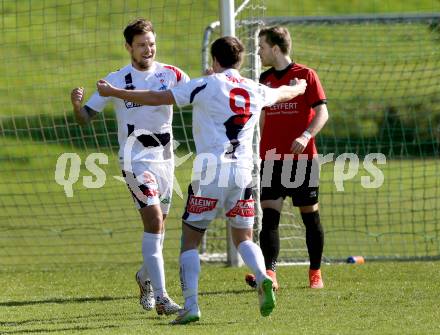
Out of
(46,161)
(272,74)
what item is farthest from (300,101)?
(46,161)

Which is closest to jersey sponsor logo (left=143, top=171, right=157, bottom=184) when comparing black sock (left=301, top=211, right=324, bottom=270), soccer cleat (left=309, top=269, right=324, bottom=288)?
black sock (left=301, top=211, right=324, bottom=270)

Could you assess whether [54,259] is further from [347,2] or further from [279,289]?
[347,2]

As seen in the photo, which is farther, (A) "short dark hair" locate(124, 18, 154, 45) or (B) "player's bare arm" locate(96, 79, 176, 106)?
(A) "short dark hair" locate(124, 18, 154, 45)

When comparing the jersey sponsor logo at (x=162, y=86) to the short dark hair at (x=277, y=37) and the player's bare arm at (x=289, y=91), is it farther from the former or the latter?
the short dark hair at (x=277, y=37)

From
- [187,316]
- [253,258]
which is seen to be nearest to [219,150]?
[253,258]

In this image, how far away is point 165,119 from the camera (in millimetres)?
7609

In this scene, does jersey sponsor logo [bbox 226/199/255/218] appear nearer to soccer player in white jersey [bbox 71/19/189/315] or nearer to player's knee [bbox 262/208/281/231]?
soccer player in white jersey [bbox 71/19/189/315]

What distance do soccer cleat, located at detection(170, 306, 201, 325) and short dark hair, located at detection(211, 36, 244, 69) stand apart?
1655 millimetres

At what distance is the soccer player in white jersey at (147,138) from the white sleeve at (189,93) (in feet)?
2.11

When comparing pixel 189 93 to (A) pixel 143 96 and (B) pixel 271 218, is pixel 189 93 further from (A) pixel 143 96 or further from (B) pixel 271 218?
(B) pixel 271 218

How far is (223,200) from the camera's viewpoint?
6.88 m

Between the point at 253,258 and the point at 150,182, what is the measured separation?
3.45ft

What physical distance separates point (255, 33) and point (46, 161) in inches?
426

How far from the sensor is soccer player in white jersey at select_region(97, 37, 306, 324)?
22.1ft
